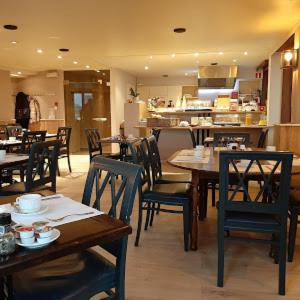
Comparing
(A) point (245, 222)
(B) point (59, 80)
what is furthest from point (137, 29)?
(B) point (59, 80)

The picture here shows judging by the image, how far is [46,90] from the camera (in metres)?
9.16

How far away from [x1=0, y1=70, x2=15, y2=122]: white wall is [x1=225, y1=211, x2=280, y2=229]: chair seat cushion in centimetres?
815

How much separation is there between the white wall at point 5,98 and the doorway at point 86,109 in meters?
1.68

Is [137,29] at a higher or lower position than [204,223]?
higher

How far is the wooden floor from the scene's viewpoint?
6.44ft

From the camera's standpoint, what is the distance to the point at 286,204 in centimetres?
187

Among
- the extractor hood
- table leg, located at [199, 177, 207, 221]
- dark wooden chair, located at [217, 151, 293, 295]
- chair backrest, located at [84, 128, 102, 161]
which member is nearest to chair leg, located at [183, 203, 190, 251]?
dark wooden chair, located at [217, 151, 293, 295]

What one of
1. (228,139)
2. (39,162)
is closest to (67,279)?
(39,162)

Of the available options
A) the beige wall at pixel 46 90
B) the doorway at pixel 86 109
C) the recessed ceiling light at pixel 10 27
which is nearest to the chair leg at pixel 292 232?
the recessed ceiling light at pixel 10 27

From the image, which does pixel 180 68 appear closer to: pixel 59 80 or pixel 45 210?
pixel 59 80

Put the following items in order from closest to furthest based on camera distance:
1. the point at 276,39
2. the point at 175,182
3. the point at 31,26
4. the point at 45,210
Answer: the point at 45,210 → the point at 175,182 → the point at 31,26 → the point at 276,39

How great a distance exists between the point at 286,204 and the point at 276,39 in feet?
14.9

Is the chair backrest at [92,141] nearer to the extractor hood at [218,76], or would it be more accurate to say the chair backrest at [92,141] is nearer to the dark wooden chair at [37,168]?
the dark wooden chair at [37,168]

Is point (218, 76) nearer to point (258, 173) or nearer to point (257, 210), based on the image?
point (258, 173)
